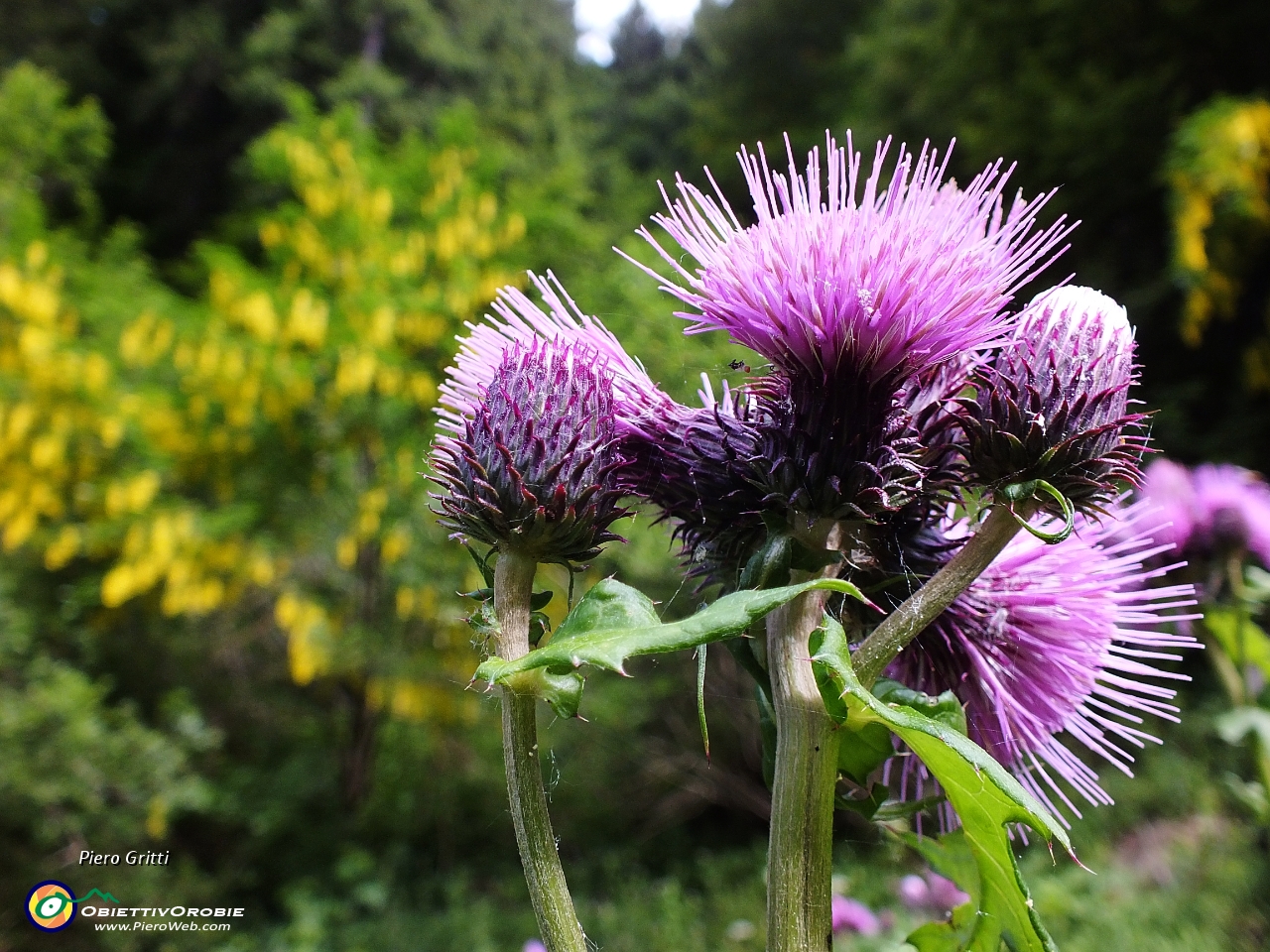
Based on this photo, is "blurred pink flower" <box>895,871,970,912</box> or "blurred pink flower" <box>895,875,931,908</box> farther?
"blurred pink flower" <box>895,875,931,908</box>

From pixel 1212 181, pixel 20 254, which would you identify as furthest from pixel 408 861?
pixel 1212 181

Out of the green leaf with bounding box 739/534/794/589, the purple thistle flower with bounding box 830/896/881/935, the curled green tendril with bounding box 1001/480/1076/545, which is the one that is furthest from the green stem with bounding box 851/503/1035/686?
the purple thistle flower with bounding box 830/896/881/935

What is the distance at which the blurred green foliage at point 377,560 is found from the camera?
5.55 metres

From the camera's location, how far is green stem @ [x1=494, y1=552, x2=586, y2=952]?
2.50 ft

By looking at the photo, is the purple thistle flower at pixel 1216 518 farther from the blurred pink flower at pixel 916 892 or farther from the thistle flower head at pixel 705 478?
the thistle flower head at pixel 705 478

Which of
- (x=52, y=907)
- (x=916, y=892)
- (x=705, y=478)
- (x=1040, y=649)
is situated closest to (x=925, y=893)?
(x=916, y=892)

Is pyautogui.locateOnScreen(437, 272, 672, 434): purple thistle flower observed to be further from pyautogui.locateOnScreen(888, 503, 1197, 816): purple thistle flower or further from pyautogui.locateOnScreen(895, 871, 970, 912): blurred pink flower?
pyautogui.locateOnScreen(895, 871, 970, 912): blurred pink flower

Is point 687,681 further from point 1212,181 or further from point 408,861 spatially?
point 1212,181

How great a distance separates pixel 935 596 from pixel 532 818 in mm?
453

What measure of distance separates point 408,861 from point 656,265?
5605 millimetres

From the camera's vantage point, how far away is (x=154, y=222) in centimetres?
1473

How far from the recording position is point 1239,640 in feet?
7.41

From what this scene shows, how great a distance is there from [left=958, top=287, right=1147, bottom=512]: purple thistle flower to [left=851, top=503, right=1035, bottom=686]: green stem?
0.16 feet

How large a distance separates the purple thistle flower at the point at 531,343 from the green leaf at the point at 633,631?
11.9 inches
